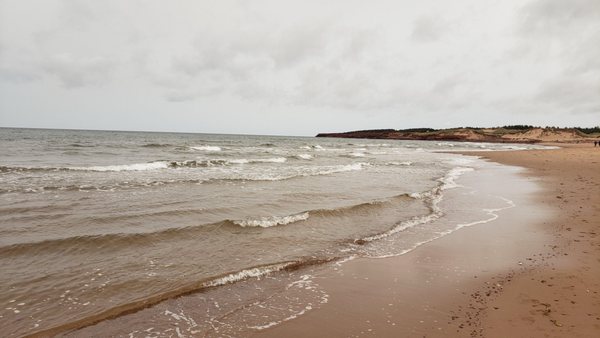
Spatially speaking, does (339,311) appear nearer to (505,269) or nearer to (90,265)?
(505,269)

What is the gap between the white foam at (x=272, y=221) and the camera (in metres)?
9.96

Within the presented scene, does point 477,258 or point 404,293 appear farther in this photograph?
point 477,258

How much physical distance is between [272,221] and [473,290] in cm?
576

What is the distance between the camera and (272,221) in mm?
10406

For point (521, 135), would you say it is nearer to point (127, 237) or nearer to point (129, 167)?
point (129, 167)

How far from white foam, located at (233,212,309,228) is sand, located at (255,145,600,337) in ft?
11.2

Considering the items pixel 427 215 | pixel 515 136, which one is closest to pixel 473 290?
pixel 427 215

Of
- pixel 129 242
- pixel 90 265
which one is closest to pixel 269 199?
pixel 129 242

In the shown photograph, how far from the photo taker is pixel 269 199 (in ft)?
45.6

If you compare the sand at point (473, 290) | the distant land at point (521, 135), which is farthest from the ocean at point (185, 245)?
the distant land at point (521, 135)

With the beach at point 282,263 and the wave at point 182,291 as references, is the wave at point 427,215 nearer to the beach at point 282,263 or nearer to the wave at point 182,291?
the beach at point 282,263

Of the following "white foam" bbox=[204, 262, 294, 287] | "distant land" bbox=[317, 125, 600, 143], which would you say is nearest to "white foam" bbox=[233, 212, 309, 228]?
"white foam" bbox=[204, 262, 294, 287]

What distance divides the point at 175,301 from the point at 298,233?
14.1ft

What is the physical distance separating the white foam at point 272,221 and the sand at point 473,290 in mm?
3399
